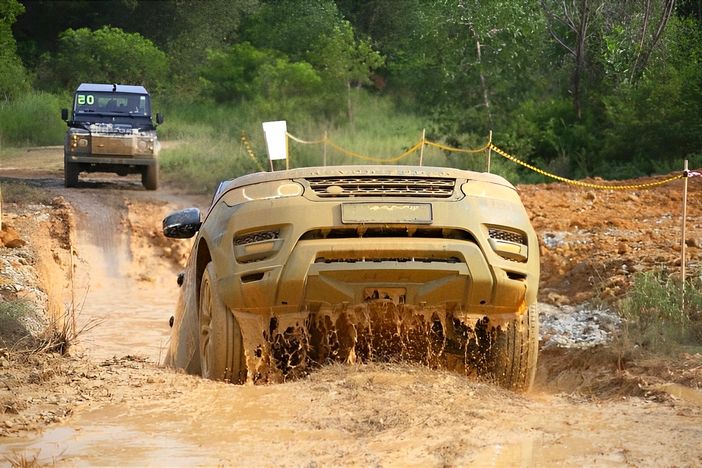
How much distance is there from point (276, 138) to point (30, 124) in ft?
43.1

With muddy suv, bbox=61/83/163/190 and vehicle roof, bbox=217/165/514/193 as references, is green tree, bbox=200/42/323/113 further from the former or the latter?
vehicle roof, bbox=217/165/514/193

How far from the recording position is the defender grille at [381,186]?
6.39m

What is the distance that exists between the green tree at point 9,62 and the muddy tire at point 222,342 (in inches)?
1111

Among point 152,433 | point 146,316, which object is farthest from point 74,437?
point 146,316

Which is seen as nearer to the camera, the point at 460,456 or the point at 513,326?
the point at 460,456

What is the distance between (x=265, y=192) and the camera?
21.3ft

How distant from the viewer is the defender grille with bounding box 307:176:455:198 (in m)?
6.39

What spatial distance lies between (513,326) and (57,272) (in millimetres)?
11239

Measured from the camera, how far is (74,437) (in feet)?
19.1

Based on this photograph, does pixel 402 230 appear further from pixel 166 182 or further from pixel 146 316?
pixel 166 182

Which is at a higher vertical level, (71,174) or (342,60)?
(342,60)

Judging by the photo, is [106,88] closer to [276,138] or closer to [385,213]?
[276,138]

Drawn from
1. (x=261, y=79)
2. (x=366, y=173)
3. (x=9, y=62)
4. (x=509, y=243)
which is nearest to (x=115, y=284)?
(x=366, y=173)

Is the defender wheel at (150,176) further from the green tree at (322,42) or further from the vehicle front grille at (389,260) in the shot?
the vehicle front grille at (389,260)
